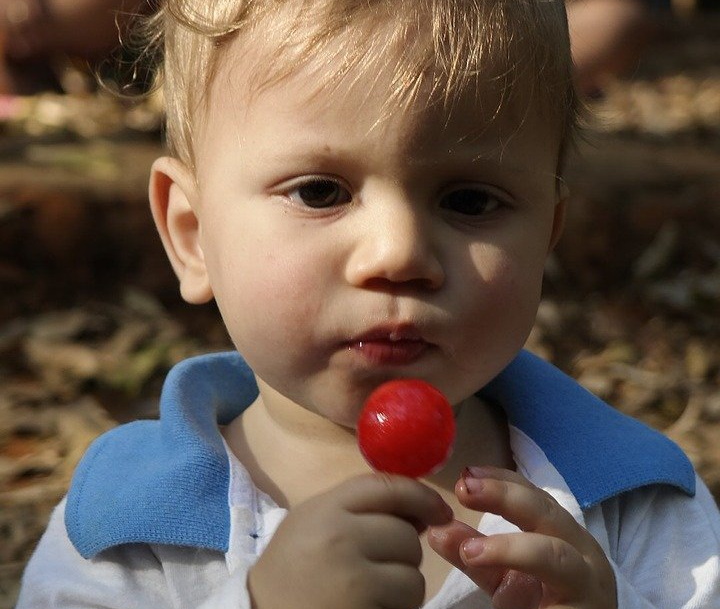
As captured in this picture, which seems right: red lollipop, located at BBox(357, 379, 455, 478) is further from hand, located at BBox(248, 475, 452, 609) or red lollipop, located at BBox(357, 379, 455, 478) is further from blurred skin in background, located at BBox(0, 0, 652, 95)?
blurred skin in background, located at BBox(0, 0, 652, 95)

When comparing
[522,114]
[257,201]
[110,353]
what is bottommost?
[110,353]

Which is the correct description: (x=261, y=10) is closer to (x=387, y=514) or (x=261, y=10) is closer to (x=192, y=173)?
(x=192, y=173)

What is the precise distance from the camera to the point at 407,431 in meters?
1.58

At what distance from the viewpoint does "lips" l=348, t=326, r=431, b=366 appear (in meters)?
1.73

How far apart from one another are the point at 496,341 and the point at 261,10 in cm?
64

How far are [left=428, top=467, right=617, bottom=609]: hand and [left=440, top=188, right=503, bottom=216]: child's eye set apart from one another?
412 millimetres

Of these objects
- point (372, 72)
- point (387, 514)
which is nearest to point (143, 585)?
point (387, 514)

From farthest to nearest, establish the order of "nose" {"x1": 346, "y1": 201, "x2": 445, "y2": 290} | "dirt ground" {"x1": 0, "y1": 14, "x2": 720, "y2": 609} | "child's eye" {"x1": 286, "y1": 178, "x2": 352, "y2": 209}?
1. "dirt ground" {"x1": 0, "y1": 14, "x2": 720, "y2": 609}
2. "child's eye" {"x1": 286, "y1": 178, "x2": 352, "y2": 209}
3. "nose" {"x1": 346, "y1": 201, "x2": 445, "y2": 290}

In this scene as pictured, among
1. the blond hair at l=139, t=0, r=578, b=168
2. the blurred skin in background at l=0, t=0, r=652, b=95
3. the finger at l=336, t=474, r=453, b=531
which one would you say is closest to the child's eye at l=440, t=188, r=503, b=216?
the blond hair at l=139, t=0, r=578, b=168

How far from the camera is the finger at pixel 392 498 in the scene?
1569 millimetres

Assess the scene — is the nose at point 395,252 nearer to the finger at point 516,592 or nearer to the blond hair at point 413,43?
the blond hair at point 413,43

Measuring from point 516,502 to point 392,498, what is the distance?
0.19 meters

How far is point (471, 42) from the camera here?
1.81 metres

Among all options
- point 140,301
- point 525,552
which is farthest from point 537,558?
point 140,301
